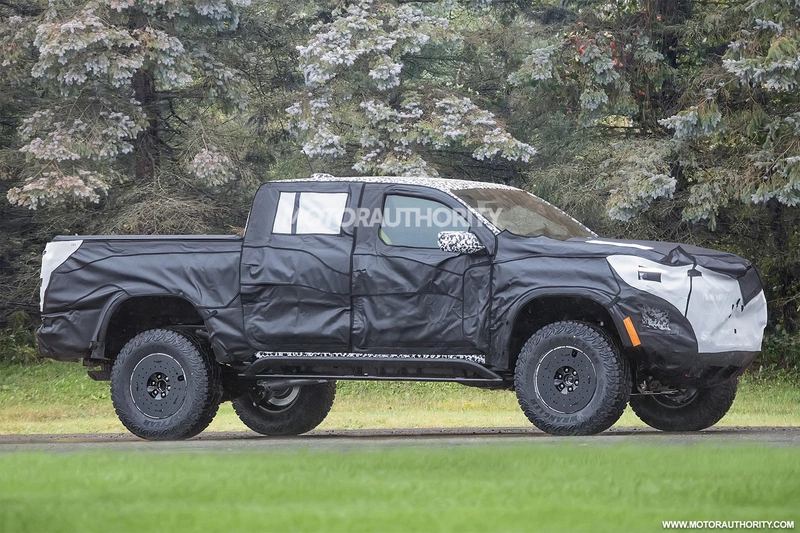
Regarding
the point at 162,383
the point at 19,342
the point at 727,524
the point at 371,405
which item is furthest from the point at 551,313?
the point at 19,342

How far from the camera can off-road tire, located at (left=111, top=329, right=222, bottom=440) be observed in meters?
11.8

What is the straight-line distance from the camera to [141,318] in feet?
40.9

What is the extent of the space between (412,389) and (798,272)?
6823 mm

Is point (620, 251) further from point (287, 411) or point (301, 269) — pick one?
point (287, 411)

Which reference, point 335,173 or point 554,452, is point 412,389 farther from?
point 554,452

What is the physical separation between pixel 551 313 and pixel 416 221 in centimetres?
137

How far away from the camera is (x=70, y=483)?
782 cm

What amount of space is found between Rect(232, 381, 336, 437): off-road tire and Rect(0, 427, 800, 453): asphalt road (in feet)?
0.61

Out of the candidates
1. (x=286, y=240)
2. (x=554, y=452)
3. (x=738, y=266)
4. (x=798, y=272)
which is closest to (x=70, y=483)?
(x=554, y=452)

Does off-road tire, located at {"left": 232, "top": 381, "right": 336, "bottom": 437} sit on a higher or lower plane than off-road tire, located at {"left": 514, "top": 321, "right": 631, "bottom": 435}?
lower

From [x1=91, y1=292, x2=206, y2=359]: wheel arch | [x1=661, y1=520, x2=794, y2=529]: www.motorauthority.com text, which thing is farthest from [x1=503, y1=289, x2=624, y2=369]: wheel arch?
[x1=661, y1=520, x2=794, y2=529]: www.motorauthority.com text

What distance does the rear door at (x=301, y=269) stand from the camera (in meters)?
11.4

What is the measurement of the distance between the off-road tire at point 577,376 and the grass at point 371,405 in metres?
5.46

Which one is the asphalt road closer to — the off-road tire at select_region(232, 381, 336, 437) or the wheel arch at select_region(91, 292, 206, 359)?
the off-road tire at select_region(232, 381, 336, 437)
